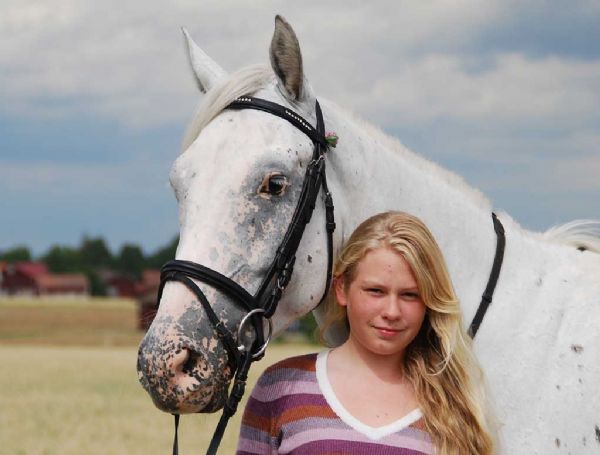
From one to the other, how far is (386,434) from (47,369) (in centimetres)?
3177

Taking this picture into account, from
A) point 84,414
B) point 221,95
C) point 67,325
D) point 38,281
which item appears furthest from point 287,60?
point 38,281

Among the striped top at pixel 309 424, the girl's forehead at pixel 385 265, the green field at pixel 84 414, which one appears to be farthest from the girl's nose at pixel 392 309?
the green field at pixel 84 414

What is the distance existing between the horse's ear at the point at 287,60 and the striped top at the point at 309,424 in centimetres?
126

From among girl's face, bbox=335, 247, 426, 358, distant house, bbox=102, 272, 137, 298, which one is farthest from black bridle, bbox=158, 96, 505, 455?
distant house, bbox=102, 272, 137, 298

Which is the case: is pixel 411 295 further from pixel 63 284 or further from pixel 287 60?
pixel 63 284

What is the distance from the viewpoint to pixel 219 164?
11.5 feet

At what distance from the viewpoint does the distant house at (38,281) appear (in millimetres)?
130375

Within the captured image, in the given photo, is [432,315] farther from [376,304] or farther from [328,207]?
[328,207]

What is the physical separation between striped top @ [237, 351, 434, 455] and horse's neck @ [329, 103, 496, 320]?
77cm

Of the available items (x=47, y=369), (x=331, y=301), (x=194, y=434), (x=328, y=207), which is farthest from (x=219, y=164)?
(x=47, y=369)

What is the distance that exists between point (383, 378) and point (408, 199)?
3.69 feet

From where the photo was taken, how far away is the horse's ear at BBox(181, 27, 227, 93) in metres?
4.25

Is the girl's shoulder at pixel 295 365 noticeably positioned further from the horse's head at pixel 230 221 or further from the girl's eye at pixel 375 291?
the girl's eye at pixel 375 291

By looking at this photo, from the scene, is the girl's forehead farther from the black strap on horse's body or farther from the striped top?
the black strap on horse's body
